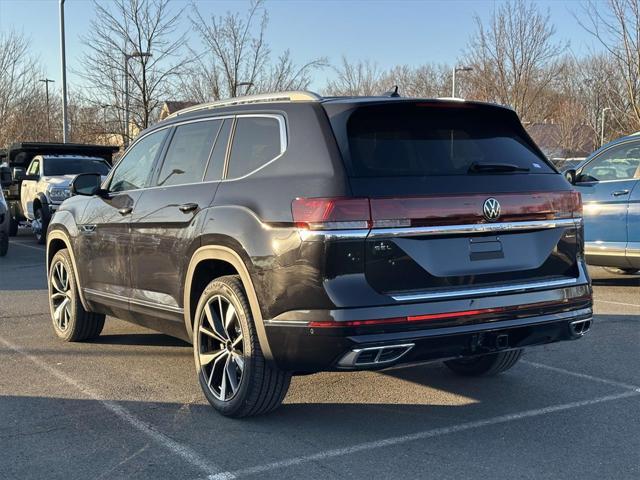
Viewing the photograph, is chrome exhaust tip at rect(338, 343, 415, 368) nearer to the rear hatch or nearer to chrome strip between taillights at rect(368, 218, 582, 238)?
the rear hatch

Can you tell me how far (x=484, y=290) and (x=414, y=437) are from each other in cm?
92

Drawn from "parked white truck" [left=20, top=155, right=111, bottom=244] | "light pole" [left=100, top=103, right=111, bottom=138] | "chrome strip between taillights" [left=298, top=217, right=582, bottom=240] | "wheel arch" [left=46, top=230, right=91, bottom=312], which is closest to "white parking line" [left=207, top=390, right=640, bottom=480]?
"chrome strip between taillights" [left=298, top=217, right=582, bottom=240]

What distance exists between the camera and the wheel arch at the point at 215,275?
13.3 ft

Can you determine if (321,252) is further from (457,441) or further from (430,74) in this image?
(430,74)

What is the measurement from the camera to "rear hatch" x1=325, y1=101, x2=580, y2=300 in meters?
3.78

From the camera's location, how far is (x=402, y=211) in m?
3.77

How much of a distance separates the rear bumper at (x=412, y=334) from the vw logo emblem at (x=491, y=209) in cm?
44

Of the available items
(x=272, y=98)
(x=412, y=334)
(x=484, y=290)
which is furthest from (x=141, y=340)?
(x=484, y=290)

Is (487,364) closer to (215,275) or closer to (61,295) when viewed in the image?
(215,275)

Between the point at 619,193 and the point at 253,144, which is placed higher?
the point at 253,144

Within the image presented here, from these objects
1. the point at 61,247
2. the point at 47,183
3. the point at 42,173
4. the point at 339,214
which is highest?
the point at 42,173

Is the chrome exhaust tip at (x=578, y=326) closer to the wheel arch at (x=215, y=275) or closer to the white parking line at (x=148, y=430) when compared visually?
the wheel arch at (x=215, y=275)

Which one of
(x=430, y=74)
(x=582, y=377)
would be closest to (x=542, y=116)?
(x=430, y=74)

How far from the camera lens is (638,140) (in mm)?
8781
